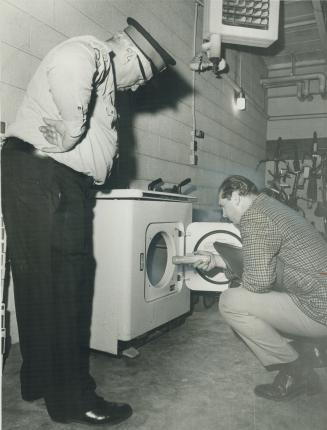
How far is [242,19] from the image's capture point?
3787 millimetres

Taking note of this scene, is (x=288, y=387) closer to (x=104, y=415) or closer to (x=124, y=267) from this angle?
(x=104, y=415)

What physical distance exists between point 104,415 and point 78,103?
1.15 metres

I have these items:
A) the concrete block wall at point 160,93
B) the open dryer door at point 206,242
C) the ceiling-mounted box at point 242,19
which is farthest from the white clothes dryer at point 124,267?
the ceiling-mounted box at point 242,19

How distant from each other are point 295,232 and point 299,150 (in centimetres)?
603

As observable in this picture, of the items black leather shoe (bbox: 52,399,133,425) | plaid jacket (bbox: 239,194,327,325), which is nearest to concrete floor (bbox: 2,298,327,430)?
black leather shoe (bbox: 52,399,133,425)

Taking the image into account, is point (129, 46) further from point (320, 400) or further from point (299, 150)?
point (299, 150)

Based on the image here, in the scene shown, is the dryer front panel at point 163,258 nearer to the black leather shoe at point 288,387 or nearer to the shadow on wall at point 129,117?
the shadow on wall at point 129,117

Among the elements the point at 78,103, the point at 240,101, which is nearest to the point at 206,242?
the point at 78,103

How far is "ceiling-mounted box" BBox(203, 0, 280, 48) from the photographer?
3711 mm

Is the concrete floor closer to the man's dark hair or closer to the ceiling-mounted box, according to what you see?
the man's dark hair

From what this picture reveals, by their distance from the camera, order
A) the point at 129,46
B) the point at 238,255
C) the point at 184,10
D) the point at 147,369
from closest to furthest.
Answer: the point at 129,46 → the point at 147,369 → the point at 238,255 → the point at 184,10

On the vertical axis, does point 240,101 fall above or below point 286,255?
above

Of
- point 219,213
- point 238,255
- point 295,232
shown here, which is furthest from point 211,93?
point 295,232

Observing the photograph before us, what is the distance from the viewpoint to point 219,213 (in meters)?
4.68
